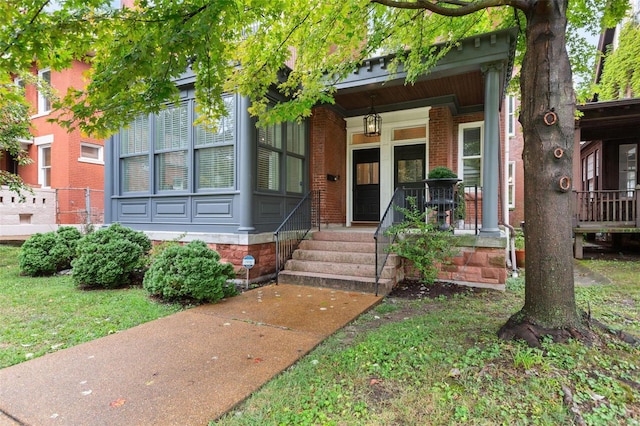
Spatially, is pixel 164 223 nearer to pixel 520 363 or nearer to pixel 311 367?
pixel 311 367

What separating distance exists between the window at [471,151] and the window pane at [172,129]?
631 centimetres

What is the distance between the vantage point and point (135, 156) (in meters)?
7.50

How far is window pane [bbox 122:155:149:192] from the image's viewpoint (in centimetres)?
A: 743

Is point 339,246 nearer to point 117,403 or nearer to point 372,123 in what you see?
point 372,123

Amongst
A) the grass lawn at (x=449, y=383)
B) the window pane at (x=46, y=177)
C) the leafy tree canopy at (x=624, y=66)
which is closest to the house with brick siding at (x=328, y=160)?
the grass lawn at (x=449, y=383)

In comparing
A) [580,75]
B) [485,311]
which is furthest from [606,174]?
[485,311]

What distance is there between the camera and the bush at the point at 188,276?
4598mm

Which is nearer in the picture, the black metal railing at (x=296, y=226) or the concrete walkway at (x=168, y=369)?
the concrete walkway at (x=168, y=369)

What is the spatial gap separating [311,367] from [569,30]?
25.0 feet

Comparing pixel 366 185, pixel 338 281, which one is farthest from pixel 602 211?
pixel 338 281

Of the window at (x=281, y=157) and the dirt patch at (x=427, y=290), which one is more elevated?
the window at (x=281, y=157)

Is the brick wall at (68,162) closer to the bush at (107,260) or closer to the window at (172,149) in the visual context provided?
the window at (172,149)

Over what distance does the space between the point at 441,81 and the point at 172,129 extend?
5534mm

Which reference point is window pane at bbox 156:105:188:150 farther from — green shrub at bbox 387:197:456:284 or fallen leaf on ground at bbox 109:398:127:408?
fallen leaf on ground at bbox 109:398:127:408
